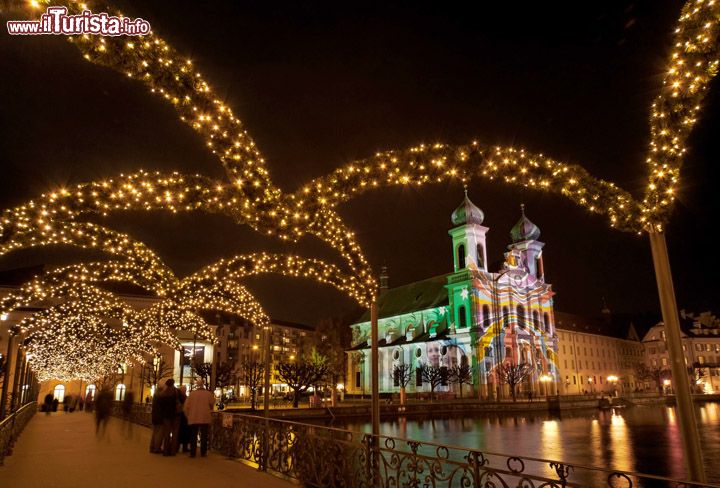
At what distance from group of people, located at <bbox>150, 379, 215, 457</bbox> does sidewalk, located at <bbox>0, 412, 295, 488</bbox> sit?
1.00 ft

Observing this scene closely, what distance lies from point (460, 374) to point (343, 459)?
2221 inches

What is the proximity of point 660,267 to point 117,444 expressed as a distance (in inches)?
565

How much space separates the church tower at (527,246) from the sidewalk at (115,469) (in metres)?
69.2

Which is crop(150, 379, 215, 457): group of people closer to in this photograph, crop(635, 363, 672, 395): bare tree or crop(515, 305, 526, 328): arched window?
crop(515, 305, 526, 328): arched window

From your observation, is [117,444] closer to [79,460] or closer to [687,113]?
[79,460]

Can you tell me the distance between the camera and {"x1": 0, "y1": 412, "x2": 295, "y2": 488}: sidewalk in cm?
930

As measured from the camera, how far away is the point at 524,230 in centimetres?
8050

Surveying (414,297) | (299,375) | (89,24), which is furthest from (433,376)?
(89,24)

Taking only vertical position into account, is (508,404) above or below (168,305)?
below

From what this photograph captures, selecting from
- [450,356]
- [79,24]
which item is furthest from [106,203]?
[450,356]

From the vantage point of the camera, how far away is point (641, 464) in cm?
1568

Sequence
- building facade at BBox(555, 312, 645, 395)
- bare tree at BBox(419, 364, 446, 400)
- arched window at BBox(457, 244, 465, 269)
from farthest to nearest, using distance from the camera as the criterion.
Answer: building facade at BBox(555, 312, 645, 395) → arched window at BBox(457, 244, 465, 269) → bare tree at BBox(419, 364, 446, 400)

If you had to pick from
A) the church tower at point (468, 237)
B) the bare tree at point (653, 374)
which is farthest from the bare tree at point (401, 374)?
the bare tree at point (653, 374)

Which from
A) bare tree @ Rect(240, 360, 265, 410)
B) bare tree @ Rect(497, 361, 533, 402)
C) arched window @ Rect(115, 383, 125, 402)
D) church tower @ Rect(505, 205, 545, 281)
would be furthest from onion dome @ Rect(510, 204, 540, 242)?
arched window @ Rect(115, 383, 125, 402)
